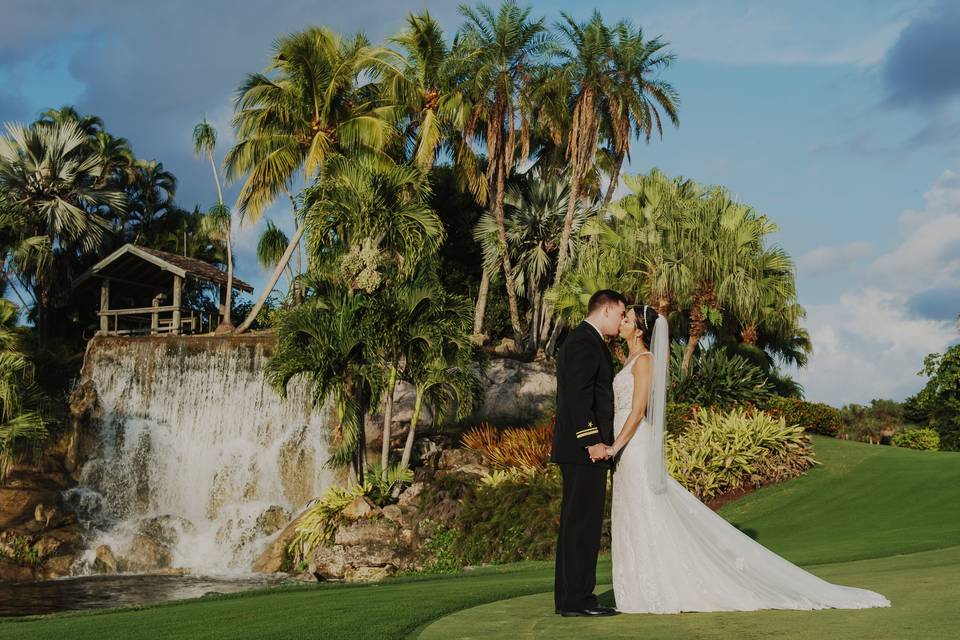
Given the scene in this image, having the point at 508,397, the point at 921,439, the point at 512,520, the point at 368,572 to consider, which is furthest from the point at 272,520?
the point at 921,439

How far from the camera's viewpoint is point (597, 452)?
6.80m

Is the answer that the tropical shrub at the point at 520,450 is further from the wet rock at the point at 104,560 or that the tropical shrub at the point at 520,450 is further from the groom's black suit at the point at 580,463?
the groom's black suit at the point at 580,463

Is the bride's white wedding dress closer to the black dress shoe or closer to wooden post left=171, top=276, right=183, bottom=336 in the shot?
the black dress shoe

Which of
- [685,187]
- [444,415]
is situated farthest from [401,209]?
[685,187]

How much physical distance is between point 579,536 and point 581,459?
0.54 meters

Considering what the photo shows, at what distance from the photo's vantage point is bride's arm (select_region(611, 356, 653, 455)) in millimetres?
7129

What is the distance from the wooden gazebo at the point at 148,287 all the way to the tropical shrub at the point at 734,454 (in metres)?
22.3

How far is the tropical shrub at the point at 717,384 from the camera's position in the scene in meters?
24.6

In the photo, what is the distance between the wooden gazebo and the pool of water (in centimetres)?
1448

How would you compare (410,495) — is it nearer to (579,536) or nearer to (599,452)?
(579,536)

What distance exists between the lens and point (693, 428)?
70.8 feet

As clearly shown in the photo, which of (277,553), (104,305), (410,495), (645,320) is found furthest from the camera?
(104,305)

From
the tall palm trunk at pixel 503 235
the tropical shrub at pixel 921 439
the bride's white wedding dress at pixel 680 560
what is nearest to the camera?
the bride's white wedding dress at pixel 680 560

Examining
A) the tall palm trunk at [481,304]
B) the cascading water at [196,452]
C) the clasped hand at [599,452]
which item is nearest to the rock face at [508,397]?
the cascading water at [196,452]
